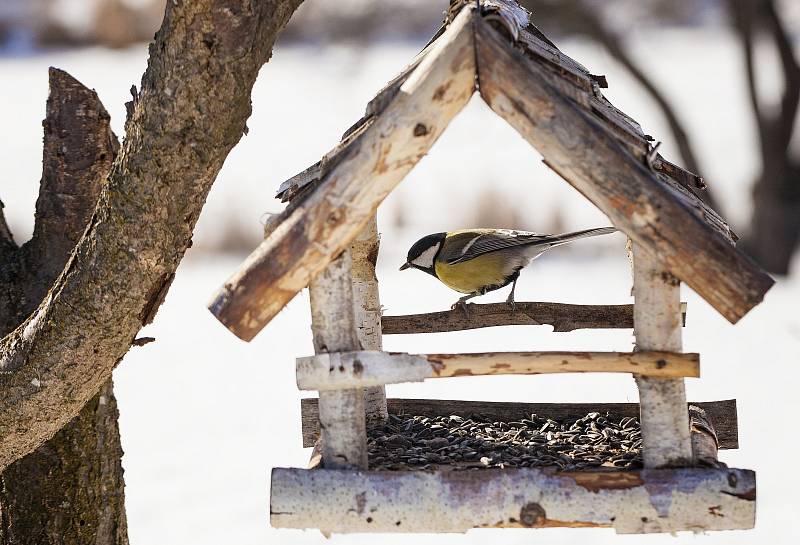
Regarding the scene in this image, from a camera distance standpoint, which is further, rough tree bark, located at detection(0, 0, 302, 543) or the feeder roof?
rough tree bark, located at detection(0, 0, 302, 543)

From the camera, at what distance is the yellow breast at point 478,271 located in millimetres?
4371

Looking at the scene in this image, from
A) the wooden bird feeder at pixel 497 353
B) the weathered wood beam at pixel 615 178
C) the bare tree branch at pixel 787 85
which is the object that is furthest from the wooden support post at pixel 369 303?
the bare tree branch at pixel 787 85

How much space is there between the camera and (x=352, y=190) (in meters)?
2.53

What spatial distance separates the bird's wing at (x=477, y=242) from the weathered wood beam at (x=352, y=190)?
1.75m

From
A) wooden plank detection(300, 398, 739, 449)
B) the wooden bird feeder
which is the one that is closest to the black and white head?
wooden plank detection(300, 398, 739, 449)

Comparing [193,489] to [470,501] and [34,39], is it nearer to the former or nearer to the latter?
[470,501]

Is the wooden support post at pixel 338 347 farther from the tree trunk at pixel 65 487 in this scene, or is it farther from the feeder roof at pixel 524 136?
the tree trunk at pixel 65 487

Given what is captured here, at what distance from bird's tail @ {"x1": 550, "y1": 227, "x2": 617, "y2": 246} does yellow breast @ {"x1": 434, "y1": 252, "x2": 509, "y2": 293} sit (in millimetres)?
342

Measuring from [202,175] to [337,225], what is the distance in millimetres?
617

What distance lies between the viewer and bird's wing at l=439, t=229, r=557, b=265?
14.0ft

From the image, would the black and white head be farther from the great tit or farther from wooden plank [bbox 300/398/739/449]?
wooden plank [bbox 300/398/739/449]

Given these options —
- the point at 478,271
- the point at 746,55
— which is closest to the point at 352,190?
the point at 478,271

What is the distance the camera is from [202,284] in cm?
1162

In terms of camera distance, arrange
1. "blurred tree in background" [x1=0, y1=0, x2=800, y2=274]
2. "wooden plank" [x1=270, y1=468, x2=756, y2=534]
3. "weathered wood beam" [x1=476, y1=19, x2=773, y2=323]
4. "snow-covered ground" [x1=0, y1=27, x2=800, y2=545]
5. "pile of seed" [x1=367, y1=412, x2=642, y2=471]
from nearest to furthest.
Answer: "weathered wood beam" [x1=476, y1=19, x2=773, y2=323] < "wooden plank" [x1=270, y1=468, x2=756, y2=534] < "pile of seed" [x1=367, y1=412, x2=642, y2=471] < "snow-covered ground" [x1=0, y1=27, x2=800, y2=545] < "blurred tree in background" [x1=0, y1=0, x2=800, y2=274]
